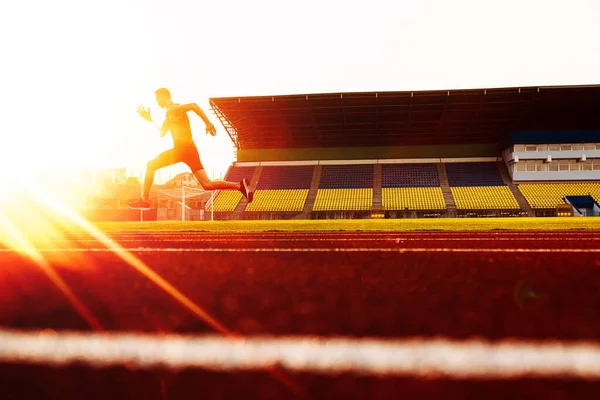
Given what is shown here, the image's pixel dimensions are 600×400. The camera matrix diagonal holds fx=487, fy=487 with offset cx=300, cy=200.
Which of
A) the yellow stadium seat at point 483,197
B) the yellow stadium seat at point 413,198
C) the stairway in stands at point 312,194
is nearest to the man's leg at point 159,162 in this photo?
the stairway in stands at point 312,194

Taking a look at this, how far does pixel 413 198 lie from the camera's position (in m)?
33.7

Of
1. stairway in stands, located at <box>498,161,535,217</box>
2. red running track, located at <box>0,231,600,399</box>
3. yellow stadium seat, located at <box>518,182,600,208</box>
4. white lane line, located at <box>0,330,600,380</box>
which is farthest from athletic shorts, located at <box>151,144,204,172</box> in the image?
yellow stadium seat, located at <box>518,182,600,208</box>

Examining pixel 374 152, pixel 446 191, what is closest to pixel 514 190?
pixel 446 191

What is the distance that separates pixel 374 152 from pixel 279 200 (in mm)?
9173

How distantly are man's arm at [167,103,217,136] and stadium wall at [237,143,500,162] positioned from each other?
1291 inches

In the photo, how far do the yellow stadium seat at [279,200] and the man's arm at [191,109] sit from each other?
27.0 meters

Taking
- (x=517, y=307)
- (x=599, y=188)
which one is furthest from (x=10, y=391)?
(x=599, y=188)

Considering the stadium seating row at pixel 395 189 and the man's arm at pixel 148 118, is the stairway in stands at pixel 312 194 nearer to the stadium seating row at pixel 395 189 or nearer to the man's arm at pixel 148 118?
the stadium seating row at pixel 395 189

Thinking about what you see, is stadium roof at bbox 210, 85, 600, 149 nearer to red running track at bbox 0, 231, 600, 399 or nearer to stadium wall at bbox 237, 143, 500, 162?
stadium wall at bbox 237, 143, 500, 162

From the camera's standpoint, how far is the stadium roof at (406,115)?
31688 millimetres

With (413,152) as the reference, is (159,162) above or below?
below

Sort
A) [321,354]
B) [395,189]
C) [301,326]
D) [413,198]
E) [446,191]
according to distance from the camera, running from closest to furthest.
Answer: [321,354], [301,326], [413,198], [446,191], [395,189]

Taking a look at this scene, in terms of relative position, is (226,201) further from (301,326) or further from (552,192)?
(301,326)

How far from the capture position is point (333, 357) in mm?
885
